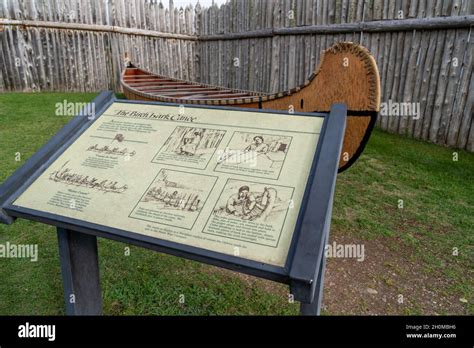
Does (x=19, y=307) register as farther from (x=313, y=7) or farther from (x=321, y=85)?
(x=313, y=7)

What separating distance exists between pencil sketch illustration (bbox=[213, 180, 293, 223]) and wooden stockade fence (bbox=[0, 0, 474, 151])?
5.58 meters

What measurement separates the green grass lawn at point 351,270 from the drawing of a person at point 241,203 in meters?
1.42

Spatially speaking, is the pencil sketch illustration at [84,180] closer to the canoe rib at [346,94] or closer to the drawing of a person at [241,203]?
the drawing of a person at [241,203]

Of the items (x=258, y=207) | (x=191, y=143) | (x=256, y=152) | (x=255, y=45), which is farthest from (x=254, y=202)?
(x=255, y=45)

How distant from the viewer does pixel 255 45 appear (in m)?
9.92

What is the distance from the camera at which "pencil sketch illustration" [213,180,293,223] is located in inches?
66.1

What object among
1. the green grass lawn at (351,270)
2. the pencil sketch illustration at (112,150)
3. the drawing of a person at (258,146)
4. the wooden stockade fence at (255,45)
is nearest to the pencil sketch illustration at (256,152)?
the drawing of a person at (258,146)

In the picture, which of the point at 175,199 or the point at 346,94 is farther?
the point at 346,94

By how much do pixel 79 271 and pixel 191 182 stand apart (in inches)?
42.6

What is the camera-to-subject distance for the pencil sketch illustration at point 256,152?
1922 millimetres

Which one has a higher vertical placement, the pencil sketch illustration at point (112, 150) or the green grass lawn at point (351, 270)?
the pencil sketch illustration at point (112, 150)

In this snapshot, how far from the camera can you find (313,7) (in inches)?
317

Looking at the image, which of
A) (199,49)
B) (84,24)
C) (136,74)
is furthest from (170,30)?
(136,74)

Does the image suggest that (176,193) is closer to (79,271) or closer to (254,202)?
(254,202)
